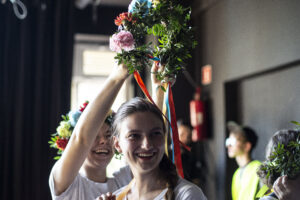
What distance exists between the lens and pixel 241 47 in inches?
148

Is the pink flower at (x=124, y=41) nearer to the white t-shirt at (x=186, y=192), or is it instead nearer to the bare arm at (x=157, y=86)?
the bare arm at (x=157, y=86)

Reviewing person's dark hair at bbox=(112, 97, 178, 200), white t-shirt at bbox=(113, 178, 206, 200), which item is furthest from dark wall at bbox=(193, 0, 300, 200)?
white t-shirt at bbox=(113, 178, 206, 200)

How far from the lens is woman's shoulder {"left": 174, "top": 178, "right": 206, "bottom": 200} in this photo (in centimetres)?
122

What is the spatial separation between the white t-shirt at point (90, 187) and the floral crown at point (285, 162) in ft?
2.34

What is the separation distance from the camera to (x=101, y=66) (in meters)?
5.39

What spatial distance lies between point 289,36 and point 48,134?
9.95 feet

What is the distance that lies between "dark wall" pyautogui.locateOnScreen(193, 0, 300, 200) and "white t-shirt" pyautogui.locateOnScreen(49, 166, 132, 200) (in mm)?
1589

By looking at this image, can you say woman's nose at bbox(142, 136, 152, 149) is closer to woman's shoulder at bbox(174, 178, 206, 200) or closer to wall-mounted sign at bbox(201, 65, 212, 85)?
woman's shoulder at bbox(174, 178, 206, 200)

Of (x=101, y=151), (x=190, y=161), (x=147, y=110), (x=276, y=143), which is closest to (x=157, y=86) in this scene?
(x=147, y=110)

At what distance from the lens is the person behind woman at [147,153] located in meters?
1.29

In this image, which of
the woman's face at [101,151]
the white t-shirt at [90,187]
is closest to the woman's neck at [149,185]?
the white t-shirt at [90,187]

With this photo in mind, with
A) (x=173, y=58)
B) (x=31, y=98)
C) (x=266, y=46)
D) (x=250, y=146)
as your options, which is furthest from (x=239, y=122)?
(x=173, y=58)

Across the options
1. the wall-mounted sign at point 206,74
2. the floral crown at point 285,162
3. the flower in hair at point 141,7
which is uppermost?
the wall-mounted sign at point 206,74

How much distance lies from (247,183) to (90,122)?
1987mm
